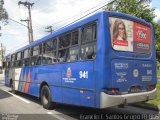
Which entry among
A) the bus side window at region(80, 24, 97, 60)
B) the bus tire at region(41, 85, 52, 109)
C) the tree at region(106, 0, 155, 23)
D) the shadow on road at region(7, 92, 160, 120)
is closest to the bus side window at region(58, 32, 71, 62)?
the bus side window at region(80, 24, 97, 60)

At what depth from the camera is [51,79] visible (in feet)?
38.3

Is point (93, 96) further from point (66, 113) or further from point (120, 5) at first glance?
point (120, 5)

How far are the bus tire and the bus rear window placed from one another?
3986mm

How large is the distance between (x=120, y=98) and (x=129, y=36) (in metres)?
1.95

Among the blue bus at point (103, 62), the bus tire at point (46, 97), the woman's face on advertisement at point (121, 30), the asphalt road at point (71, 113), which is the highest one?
the woman's face on advertisement at point (121, 30)

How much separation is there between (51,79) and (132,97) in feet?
12.2

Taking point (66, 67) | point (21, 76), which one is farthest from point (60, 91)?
point (21, 76)

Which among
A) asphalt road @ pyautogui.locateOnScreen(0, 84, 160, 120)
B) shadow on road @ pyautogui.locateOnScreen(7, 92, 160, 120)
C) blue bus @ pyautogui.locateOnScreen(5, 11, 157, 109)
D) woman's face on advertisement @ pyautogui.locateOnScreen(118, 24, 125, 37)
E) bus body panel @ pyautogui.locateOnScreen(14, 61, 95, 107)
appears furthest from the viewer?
asphalt road @ pyautogui.locateOnScreen(0, 84, 160, 120)

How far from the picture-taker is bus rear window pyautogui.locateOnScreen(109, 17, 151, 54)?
8962 millimetres

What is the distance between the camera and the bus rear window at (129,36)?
896cm

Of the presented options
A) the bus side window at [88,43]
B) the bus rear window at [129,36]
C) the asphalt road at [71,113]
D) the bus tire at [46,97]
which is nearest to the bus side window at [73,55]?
the bus side window at [88,43]

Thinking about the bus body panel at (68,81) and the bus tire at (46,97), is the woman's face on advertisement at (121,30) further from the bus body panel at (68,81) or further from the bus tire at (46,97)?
the bus tire at (46,97)

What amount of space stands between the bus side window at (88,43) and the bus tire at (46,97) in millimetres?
3053

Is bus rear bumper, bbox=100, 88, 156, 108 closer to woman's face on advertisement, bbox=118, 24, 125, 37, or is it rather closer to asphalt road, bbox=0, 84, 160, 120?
asphalt road, bbox=0, 84, 160, 120
